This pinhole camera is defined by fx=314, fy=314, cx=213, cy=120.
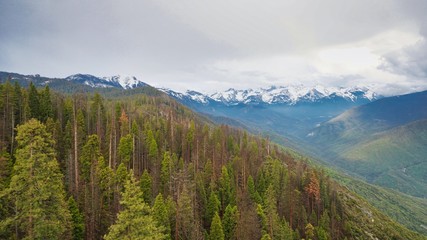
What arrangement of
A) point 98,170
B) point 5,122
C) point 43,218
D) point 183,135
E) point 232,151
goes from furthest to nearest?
point 232,151, point 183,135, point 5,122, point 98,170, point 43,218

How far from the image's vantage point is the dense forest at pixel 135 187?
3216 centimetres

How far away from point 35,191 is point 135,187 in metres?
9.83

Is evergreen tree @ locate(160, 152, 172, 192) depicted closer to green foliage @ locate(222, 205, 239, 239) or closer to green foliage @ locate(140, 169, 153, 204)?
green foliage @ locate(140, 169, 153, 204)

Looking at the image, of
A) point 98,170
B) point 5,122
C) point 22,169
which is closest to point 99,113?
point 5,122

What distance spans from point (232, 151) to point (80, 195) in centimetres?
8509

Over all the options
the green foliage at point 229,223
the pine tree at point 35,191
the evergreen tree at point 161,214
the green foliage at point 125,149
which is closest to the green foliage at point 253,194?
the green foliage at point 229,223

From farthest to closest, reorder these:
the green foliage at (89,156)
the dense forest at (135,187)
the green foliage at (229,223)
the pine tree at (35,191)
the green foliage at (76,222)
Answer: the green foliage at (229,223), the green foliage at (89,156), the green foliage at (76,222), the dense forest at (135,187), the pine tree at (35,191)

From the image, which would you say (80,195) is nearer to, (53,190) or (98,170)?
(98,170)

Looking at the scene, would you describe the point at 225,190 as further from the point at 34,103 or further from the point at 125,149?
the point at 34,103

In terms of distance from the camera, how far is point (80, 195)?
59406mm

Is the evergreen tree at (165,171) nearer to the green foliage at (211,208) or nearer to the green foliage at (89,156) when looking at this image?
the green foliage at (211,208)

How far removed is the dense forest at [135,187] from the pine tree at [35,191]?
0.10 m

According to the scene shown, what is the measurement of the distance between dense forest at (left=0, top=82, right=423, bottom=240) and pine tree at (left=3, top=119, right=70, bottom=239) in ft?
0.32

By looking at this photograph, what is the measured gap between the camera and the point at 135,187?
32594 millimetres
